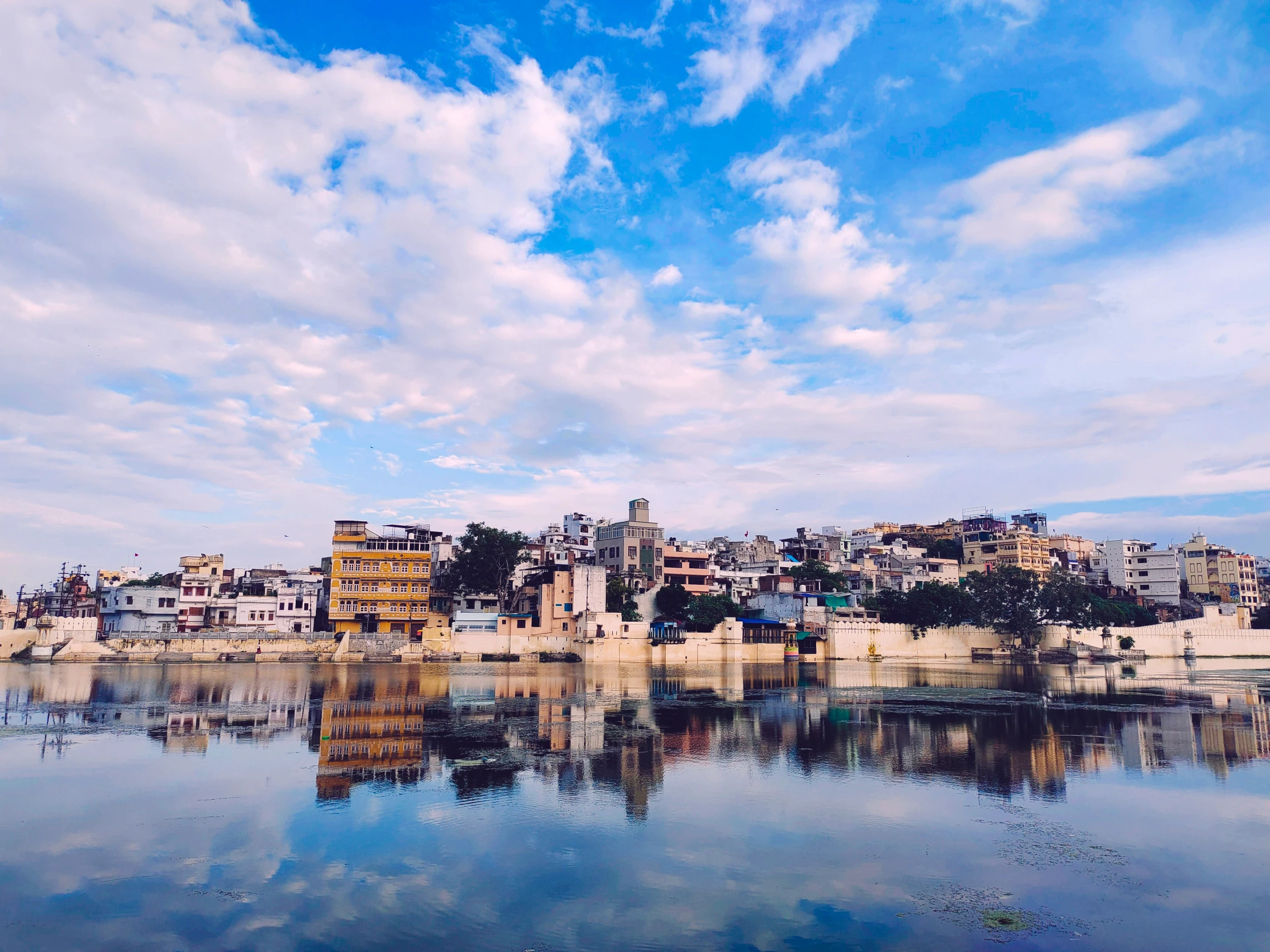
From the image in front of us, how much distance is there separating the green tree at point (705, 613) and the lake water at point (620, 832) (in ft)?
137

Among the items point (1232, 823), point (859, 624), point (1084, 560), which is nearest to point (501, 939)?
point (1232, 823)

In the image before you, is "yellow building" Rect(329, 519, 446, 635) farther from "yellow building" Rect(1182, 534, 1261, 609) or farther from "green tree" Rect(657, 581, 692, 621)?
"yellow building" Rect(1182, 534, 1261, 609)

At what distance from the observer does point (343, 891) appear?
1101 centimetres

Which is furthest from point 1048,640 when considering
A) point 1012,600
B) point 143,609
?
point 143,609

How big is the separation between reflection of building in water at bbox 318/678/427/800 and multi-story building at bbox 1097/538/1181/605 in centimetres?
10861

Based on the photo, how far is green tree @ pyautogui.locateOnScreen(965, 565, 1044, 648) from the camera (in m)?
81.7

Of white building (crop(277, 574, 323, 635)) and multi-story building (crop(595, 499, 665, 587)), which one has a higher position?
multi-story building (crop(595, 499, 665, 587))

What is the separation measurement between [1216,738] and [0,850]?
3264 cm

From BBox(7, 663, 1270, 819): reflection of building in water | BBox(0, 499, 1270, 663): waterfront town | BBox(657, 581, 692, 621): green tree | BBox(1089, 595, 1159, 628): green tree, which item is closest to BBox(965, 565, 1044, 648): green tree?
BBox(0, 499, 1270, 663): waterfront town

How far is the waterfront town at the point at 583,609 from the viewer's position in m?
67.1

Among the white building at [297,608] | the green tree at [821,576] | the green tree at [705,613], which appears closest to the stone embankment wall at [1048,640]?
the green tree at [821,576]

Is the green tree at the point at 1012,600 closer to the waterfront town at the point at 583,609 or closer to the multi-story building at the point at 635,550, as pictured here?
the waterfront town at the point at 583,609

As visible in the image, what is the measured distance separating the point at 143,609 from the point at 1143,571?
12030cm

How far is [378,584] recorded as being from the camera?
71875 millimetres
